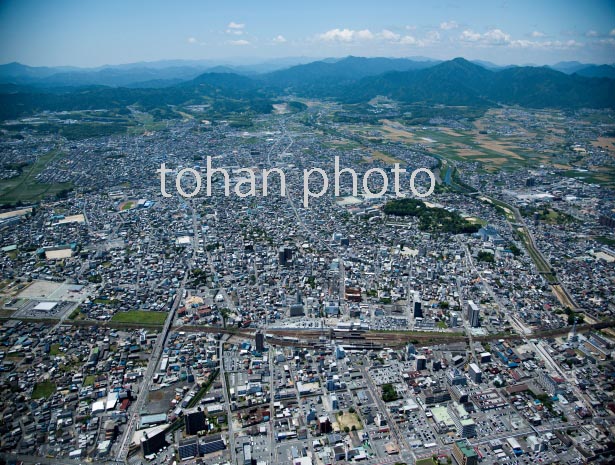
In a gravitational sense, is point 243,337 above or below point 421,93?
below

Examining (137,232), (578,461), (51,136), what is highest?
(51,136)

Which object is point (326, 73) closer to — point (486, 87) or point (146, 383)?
point (486, 87)

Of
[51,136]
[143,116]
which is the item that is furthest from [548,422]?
[143,116]

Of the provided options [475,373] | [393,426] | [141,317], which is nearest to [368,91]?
[141,317]

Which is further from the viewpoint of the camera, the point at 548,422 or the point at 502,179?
the point at 502,179

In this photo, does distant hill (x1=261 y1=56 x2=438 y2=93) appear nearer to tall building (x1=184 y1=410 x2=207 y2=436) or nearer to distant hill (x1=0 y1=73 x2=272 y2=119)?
distant hill (x1=0 y1=73 x2=272 y2=119)

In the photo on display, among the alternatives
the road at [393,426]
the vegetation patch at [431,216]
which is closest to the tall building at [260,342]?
the road at [393,426]

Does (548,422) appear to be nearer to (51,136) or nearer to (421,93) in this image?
(51,136)

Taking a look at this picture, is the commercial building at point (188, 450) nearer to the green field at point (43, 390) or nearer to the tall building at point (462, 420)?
the green field at point (43, 390)

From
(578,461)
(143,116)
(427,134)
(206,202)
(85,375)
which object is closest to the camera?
(578,461)
